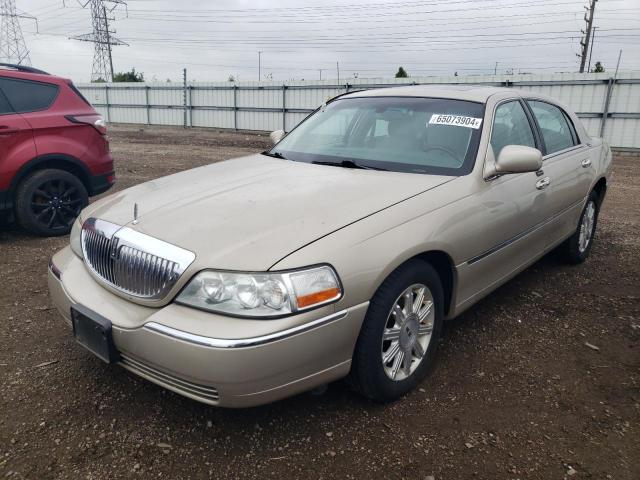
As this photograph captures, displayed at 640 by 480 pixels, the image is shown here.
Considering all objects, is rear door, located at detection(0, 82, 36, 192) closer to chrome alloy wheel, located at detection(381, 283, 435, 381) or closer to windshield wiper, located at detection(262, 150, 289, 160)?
windshield wiper, located at detection(262, 150, 289, 160)

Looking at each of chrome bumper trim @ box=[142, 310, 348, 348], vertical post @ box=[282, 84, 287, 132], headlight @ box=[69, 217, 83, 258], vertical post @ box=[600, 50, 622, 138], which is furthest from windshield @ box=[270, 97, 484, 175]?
vertical post @ box=[282, 84, 287, 132]

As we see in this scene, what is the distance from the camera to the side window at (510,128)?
3354 millimetres

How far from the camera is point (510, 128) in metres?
3.58

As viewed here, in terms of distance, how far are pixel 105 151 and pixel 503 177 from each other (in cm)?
463

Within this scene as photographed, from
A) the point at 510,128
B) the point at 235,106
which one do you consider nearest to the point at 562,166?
the point at 510,128

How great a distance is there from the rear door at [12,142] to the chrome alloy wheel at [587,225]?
5.48 meters

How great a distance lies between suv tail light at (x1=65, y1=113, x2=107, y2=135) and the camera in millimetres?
5596

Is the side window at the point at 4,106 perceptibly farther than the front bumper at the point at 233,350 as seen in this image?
Yes

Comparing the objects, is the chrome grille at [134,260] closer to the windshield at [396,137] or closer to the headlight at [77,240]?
the headlight at [77,240]

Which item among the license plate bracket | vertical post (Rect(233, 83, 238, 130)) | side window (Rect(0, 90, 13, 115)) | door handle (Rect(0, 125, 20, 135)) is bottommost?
vertical post (Rect(233, 83, 238, 130))

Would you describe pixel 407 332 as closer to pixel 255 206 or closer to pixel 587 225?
pixel 255 206

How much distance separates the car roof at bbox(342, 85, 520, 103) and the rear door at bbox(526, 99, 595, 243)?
0.45 metres

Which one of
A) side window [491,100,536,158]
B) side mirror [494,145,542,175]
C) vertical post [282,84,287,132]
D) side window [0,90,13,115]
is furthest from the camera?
vertical post [282,84,287,132]

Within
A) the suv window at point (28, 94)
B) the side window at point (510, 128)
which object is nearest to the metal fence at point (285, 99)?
the side window at point (510, 128)
